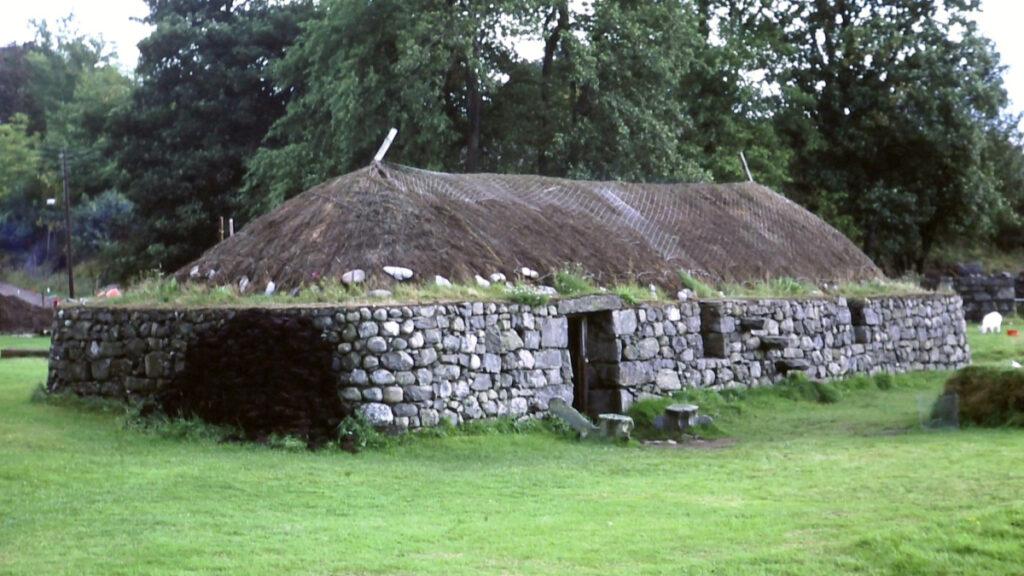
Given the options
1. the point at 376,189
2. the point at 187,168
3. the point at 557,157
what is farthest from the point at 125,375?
the point at 187,168

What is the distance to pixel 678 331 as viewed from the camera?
16.4m

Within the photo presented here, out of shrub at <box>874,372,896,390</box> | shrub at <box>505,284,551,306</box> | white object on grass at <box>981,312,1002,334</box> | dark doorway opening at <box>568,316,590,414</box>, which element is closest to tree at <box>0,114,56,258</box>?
white object on grass at <box>981,312,1002,334</box>

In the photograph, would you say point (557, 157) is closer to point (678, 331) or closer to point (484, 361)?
point (678, 331)

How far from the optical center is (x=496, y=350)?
1407 centimetres

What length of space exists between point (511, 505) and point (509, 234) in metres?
7.06

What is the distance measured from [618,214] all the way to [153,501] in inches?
416

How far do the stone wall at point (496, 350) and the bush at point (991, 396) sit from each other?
139 inches

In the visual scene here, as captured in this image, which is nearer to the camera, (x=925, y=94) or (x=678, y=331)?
(x=678, y=331)

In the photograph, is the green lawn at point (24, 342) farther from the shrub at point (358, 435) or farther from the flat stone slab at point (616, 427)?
the flat stone slab at point (616, 427)

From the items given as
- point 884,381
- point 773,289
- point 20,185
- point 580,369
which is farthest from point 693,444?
point 20,185

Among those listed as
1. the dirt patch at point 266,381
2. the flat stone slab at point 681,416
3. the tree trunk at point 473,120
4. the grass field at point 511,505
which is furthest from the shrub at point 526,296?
the tree trunk at point 473,120

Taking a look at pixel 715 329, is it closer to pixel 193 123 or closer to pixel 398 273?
pixel 398 273

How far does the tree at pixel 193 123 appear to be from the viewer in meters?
34.8

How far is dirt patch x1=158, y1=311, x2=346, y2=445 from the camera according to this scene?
1281cm
